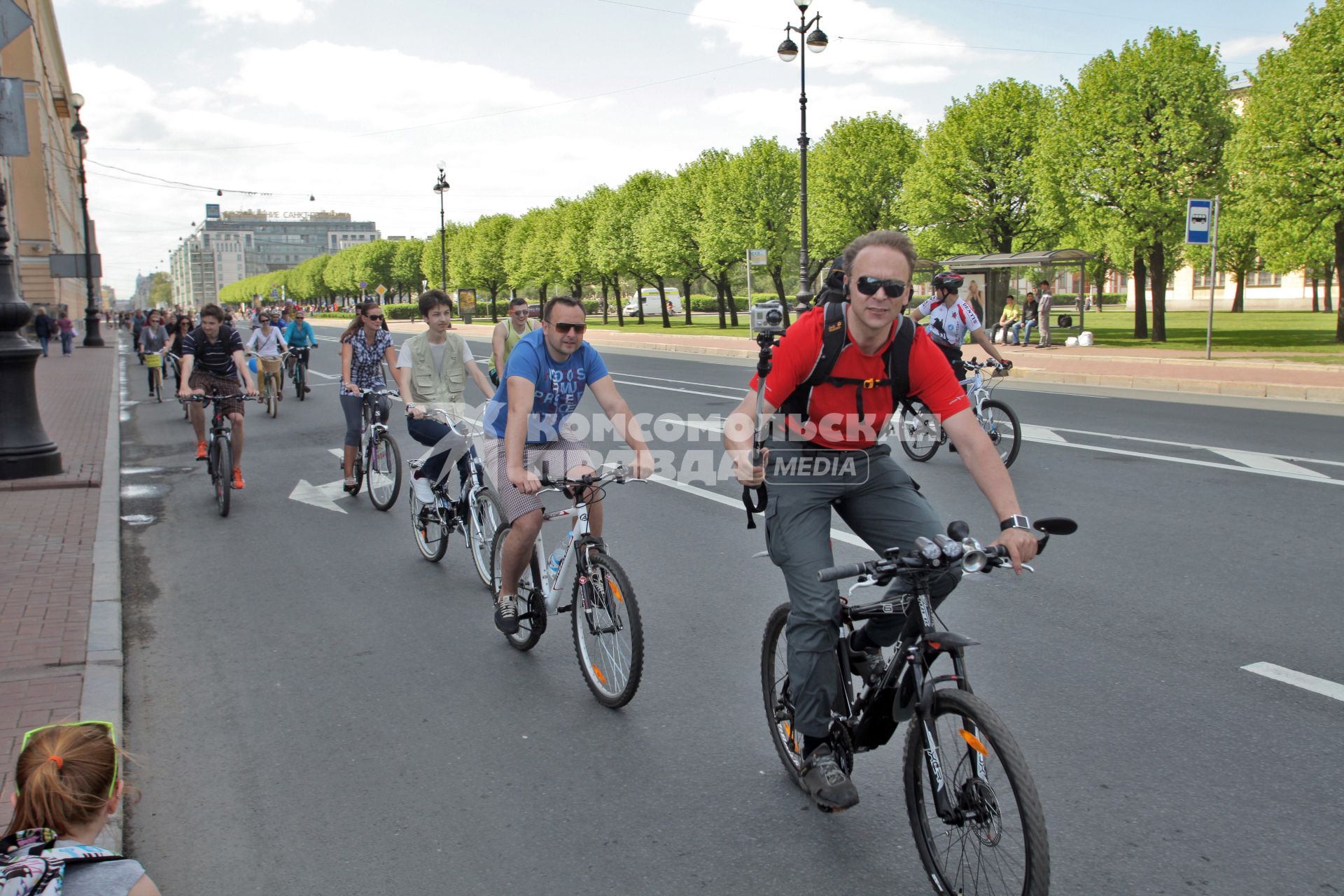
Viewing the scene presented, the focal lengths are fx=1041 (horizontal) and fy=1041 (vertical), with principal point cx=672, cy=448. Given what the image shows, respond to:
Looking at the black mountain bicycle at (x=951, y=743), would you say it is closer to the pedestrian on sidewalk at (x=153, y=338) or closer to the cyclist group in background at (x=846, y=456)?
the cyclist group in background at (x=846, y=456)

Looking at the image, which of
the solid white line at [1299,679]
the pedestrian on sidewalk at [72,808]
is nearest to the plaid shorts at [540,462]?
the pedestrian on sidewalk at [72,808]

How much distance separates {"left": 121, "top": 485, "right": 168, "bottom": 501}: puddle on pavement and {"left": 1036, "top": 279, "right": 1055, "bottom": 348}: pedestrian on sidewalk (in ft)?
79.9

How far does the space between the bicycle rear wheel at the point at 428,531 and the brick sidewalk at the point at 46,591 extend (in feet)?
6.67

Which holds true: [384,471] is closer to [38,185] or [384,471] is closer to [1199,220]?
[1199,220]

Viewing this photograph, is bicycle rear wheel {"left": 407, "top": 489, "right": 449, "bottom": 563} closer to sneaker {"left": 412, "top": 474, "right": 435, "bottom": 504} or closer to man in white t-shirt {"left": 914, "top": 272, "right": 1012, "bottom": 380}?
sneaker {"left": 412, "top": 474, "right": 435, "bottom": 504}

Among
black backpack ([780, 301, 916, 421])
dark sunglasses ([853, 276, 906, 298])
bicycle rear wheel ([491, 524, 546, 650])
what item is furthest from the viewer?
bicycle rear wheel ([491, 524, 546, 650])

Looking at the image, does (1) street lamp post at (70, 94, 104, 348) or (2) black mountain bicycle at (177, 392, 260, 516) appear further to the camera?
(1) street lamp post at (70, 94, 104, 348)

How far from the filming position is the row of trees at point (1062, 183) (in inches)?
940

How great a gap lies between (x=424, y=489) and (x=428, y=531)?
1.15 feet

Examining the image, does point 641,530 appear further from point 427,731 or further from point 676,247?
point 676,247

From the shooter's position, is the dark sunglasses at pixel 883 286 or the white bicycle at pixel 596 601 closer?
the dark sunglasses at pixel 883 286

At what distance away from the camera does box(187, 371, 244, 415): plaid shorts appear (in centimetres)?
962

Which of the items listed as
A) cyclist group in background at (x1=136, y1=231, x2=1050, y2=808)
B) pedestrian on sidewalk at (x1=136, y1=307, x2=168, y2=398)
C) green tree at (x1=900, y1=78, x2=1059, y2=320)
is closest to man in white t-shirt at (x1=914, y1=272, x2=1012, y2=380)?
cyclist group in background at (x1=136, y1=231, x2=1050, y2=808)

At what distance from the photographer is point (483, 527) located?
6.41 metres
